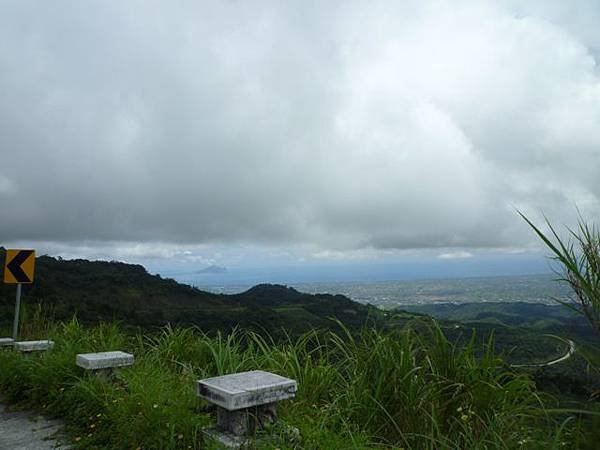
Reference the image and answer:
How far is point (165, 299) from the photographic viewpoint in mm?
49719

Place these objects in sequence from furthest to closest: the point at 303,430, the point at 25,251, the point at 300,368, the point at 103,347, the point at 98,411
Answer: the point at 25,251
the point at 103,347
the point at 300,368
the point at 98,411
the point at 303,430

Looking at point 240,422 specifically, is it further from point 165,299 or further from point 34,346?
point 165,299

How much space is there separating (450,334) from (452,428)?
1.16m

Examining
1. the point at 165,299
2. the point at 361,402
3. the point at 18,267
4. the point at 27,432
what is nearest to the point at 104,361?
the point at 27,432

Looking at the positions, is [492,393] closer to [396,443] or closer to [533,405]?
[533,405]

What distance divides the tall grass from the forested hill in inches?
1006

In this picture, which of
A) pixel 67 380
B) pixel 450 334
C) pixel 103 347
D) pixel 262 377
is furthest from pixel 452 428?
pixel 103 347

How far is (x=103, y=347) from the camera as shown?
6535mm

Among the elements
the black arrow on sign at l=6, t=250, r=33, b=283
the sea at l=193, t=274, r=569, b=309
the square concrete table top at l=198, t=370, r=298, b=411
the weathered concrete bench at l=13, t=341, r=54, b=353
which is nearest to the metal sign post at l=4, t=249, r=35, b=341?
the black arrow on sign at l=6, t=250, r=33, b=283

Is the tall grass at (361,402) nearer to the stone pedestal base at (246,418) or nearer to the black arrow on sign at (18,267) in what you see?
the stone pedestal base at (246,418)

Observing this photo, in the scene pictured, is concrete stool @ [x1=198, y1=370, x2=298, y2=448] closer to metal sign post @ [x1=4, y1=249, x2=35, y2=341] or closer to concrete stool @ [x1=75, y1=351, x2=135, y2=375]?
concrete stool @ [x1=75, y1=351, x2=135, y2=375]

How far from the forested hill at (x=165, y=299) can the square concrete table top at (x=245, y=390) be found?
27.0m

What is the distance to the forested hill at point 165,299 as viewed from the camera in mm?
33500

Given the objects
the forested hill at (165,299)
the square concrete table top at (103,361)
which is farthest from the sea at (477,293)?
the forested hill at (165,299)
